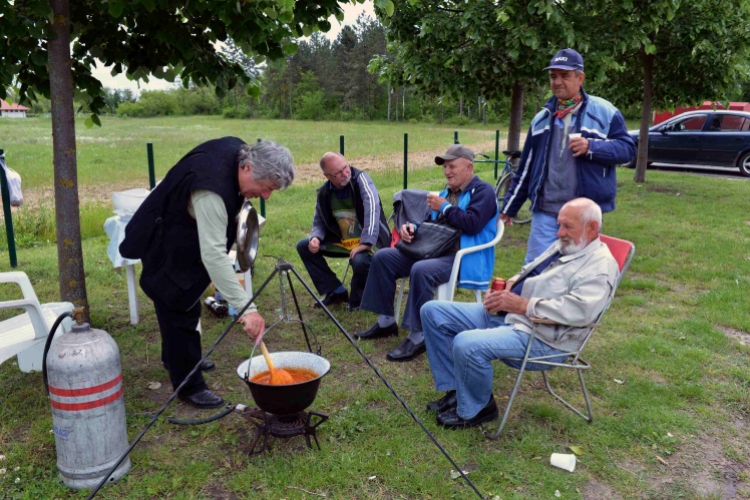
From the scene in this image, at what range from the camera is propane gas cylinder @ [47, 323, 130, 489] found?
2.84 metres

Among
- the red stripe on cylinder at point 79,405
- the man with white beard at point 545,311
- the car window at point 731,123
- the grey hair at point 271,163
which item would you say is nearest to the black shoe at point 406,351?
the man with white beard at point 545,311

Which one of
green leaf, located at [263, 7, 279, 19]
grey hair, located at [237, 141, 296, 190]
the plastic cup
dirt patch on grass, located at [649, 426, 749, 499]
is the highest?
green leaf, located at [263, 7, 279, 19]

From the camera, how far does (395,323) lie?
4926 mm

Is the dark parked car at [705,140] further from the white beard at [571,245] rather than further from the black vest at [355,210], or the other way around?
the white beard at [571,245]

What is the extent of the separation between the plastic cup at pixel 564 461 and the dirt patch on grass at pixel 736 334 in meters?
2.39

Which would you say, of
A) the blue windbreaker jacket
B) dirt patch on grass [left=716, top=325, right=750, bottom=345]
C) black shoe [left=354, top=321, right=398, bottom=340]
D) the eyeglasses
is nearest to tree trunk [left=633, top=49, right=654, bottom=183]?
dirt patch on grass [left=716, top=325, right=750, bottom=345]

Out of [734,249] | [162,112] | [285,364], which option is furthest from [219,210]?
[162,112]

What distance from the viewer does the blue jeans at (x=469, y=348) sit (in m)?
3.30

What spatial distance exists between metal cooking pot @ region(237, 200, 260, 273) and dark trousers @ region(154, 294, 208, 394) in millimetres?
422

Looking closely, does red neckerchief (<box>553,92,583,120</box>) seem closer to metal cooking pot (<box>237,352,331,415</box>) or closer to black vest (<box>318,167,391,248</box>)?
black vest (<box>318,167,391,248</box>)

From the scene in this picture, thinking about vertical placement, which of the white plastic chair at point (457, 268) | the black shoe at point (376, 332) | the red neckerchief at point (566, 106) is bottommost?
the black shoe at point (376, 332)

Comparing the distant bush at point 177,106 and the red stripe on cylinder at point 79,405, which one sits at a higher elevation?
the distant bush at point 177,106

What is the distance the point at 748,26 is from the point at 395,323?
28.0 ft

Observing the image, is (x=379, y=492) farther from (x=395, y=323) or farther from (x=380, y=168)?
(x=380, y=168)
